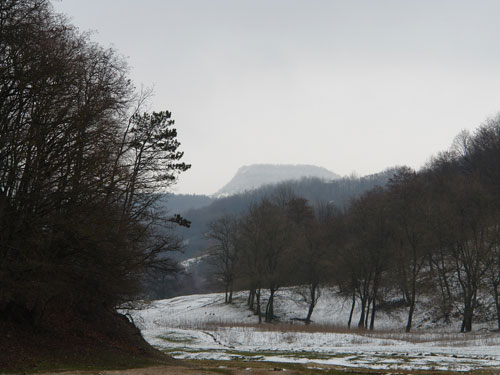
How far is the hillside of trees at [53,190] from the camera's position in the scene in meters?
16.9

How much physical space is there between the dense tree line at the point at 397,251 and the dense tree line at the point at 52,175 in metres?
34.3

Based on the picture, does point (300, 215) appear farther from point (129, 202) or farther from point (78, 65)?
point (78, 65)

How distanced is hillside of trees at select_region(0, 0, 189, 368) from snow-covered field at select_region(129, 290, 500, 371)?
33.9ft

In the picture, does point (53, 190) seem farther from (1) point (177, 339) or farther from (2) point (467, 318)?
(2) point (467, 318)

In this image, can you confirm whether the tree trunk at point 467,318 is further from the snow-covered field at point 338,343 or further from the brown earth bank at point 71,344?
the brown earth bank at point 71,344

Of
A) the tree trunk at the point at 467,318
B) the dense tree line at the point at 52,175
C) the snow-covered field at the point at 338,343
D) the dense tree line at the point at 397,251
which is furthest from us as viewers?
the dense tree line at the point at 397,251

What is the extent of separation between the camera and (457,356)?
24.0 meters

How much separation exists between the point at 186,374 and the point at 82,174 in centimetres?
822

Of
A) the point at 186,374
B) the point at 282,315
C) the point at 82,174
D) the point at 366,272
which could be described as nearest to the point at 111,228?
the point at 82,174

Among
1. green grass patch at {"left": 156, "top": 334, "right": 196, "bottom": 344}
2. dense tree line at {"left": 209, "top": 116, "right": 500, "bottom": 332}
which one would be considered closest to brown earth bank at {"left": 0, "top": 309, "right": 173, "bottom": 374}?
green grass patch at {"left": 156, "top": 334, "right": 196, "bottom": 344}

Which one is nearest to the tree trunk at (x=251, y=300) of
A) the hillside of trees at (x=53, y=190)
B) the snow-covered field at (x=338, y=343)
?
the snow-covered field at (x=338, y=343)

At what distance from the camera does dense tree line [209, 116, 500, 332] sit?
46750mm

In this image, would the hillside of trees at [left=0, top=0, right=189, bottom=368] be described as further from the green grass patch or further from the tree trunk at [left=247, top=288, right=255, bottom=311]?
the tree trunk at [left=247, top=288, right=255, bottom=311]

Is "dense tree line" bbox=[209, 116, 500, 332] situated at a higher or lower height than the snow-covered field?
higher
